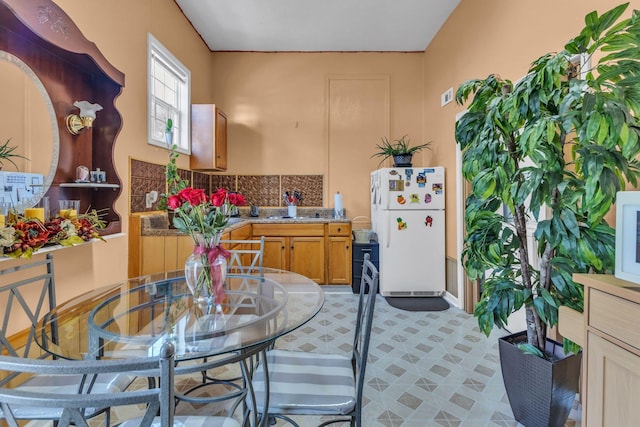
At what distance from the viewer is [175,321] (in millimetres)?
1451

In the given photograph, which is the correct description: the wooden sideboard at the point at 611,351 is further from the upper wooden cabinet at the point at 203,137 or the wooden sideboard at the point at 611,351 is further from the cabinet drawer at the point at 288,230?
the upper wooden cabinet at the point at 203,137

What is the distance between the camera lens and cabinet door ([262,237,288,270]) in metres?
4.20

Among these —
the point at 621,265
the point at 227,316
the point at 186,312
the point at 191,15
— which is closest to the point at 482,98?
the point at 621,265

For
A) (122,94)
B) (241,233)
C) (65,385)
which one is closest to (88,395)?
(65,385)

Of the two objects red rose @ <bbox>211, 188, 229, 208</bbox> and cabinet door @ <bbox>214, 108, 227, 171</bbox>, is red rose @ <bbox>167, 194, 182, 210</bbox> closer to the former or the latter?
red rose @ <bbox>211, 188, 229, 208</bbox>

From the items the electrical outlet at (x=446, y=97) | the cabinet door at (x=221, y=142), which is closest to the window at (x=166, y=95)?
the cabinet door at (x=221, y=142)

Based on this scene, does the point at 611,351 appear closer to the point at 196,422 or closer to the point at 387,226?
the point at 196,422

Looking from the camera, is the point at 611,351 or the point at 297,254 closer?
the point at 611,351

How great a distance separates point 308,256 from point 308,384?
2.88 metres

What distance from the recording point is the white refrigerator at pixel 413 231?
12.8ft

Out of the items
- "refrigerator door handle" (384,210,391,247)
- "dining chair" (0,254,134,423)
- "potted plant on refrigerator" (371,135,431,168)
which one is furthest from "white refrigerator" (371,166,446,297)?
"dining chair" (0,254,134,423)

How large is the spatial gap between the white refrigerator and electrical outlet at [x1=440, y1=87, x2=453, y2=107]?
79cm

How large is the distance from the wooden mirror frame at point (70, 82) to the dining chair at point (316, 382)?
1751mm

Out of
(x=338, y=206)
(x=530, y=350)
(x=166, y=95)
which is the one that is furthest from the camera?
(x=338, y=206)
